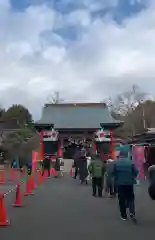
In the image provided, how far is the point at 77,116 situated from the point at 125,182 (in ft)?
122

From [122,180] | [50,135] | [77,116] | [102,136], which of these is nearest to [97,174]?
[122,180]

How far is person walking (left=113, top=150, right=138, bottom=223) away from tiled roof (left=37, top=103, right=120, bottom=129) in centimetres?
3335

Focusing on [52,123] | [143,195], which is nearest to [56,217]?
[143,195]

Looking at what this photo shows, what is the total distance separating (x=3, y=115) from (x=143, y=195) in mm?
82732

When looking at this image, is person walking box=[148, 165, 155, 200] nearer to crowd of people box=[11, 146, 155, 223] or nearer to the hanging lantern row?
crowd of people box=[11, 146, 155, 223]

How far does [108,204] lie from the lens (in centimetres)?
1484

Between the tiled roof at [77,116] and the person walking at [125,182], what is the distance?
33.4 metres

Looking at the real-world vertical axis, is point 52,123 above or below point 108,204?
above

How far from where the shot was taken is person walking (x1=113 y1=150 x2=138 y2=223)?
35.8ft

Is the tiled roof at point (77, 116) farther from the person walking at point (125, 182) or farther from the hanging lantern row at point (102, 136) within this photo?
the person walking at point (125, 182)

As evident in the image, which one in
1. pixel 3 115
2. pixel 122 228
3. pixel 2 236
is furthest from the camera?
pixel 3 115

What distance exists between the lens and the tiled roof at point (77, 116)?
4566cm

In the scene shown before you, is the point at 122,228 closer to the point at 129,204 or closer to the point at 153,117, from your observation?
the point at 129,204

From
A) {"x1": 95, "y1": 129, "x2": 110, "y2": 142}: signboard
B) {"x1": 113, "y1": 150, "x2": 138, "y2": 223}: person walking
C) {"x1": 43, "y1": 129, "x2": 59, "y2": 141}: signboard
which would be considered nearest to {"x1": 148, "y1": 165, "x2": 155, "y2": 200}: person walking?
{"x1": 113, "y1": 150, "x2": 138, "y2": 223}: person walking
